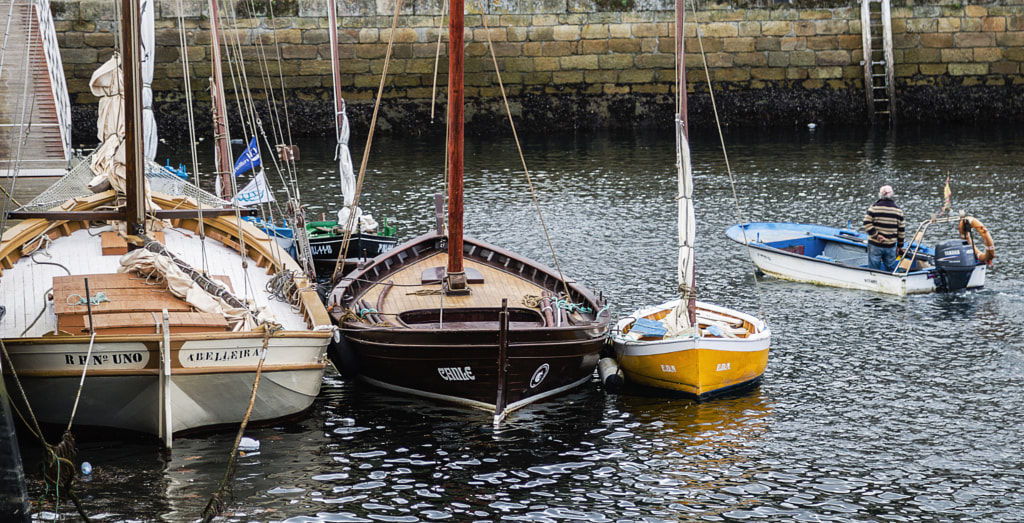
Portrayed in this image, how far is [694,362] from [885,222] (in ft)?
22.9

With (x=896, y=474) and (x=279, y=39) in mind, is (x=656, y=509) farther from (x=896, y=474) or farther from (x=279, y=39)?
(x=279, y=39)

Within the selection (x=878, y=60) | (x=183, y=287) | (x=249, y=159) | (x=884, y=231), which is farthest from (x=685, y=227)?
(x=878, y=60)

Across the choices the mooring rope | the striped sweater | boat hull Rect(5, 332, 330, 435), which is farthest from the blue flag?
the striped sweater

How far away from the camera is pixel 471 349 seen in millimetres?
12805

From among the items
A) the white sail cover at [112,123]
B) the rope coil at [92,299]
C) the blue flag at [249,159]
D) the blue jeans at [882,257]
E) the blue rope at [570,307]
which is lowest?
the blue jeans at [882,257]

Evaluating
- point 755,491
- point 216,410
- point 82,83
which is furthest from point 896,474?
point 82,83

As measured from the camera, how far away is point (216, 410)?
40.0ft

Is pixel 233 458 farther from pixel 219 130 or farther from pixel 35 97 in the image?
pixel 35 97

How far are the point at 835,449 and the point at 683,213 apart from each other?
353cm

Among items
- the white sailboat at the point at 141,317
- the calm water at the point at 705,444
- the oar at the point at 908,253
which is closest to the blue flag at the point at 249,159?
the white sailboat at the point at 141,317

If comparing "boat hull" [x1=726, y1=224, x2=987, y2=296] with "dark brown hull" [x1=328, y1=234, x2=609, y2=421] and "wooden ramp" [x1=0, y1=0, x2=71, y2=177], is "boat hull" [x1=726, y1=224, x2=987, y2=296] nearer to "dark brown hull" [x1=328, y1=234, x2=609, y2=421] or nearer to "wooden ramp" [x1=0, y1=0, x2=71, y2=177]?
"dark brown hull" [x1=328, y1=234, x2=609, y2=421]

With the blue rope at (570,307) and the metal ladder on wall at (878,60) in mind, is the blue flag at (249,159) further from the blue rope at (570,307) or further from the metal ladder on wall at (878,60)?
the metal ladder on wall at (878,60)

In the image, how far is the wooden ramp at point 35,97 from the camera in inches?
908

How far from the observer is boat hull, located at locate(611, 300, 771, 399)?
1384 centimetres
